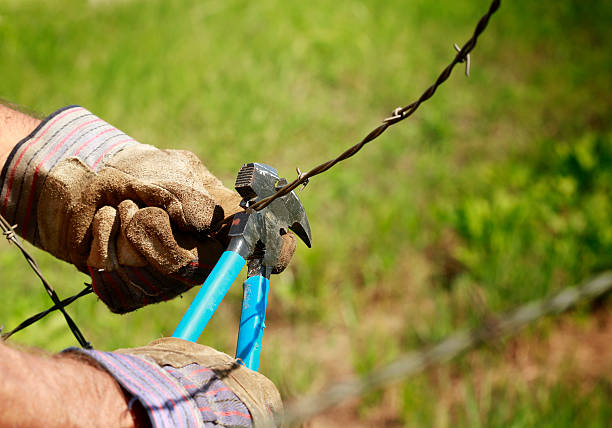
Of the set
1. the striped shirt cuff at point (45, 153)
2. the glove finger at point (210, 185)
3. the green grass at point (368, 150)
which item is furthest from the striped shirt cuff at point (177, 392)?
the green grass at point (368, 150)

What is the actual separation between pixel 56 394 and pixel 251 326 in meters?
0.47

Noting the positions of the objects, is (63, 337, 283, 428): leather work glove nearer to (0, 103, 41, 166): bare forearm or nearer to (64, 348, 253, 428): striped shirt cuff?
(64, 348, 253, 428): striped shirt cuff

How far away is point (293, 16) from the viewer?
226 inches

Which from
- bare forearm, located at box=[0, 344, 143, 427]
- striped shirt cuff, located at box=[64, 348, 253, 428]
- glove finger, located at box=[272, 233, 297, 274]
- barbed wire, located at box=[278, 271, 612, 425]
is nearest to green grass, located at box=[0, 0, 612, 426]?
barbed wire, located at box=[278, 271, 612, 425]

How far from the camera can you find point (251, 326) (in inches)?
53.7

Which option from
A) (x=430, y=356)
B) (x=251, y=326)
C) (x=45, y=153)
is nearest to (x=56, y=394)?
(x=251, y=326)

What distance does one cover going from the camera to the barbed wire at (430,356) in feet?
3.84

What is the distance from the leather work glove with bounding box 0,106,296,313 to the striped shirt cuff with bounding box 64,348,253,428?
346 millimetres

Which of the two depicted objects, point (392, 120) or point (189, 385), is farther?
point (392, 120)

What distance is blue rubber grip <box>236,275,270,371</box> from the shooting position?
1.36 metres

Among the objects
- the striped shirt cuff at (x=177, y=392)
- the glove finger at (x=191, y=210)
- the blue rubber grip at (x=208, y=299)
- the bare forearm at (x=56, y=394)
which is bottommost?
the bare forearm at (x=56, y=394)

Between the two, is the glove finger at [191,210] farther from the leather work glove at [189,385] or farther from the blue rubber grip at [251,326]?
the leather work glove at [189,385]

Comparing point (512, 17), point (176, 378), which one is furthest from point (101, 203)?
point (512, 17)

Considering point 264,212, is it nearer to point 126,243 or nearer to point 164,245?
point 164,245
